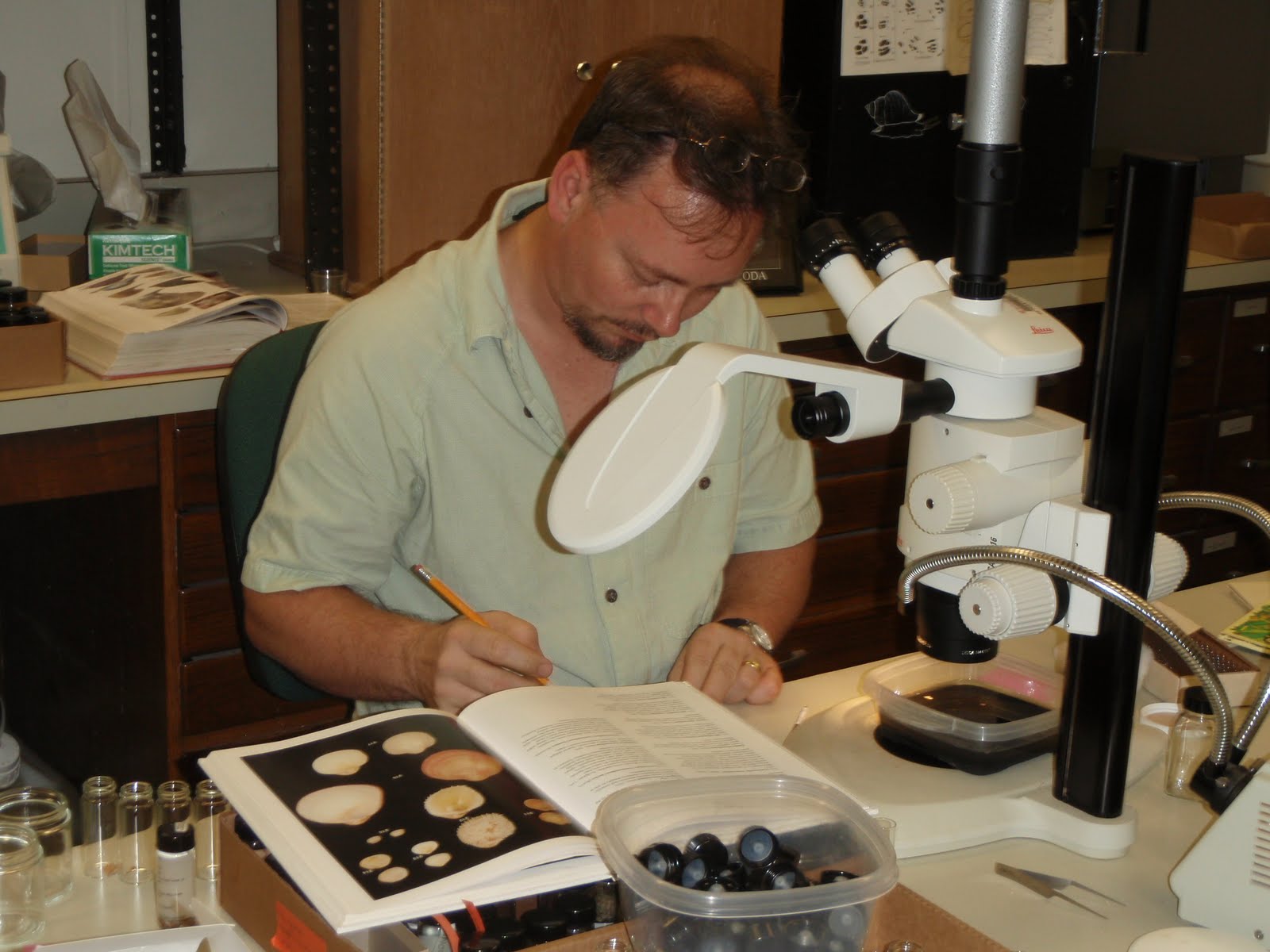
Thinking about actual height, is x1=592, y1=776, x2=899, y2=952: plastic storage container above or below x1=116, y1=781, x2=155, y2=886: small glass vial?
above

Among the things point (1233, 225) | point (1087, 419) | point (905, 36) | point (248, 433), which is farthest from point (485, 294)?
point (1233, 225)

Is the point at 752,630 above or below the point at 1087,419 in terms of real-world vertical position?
above

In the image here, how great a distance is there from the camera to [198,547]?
1.92 meters

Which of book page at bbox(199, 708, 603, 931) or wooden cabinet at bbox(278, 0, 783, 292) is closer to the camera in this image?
book page at bbox(199, 708, 603, 931)

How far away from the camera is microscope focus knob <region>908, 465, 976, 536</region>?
3.12 ft

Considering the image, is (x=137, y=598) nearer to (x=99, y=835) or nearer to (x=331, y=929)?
(x=99, y=835)

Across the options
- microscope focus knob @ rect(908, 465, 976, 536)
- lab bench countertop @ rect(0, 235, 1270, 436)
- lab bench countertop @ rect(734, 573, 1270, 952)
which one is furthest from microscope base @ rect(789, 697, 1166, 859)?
lab bench countertop @ rect(0, 235, 1270, 436)

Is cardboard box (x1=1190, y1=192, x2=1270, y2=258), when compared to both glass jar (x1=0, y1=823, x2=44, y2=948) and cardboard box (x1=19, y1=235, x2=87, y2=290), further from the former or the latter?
glass jar (x1=0, y1=823, x2=44, y2=948)

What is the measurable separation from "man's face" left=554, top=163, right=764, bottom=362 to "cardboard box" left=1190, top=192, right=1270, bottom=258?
1838 millimetres

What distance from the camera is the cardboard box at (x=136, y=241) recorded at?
82.4 inches

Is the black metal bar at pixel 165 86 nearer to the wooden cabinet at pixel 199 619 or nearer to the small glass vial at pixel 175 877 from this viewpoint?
the wooden cabinet at pixel 199 619

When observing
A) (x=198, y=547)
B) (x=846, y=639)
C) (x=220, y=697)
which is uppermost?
(x=198, y=547)

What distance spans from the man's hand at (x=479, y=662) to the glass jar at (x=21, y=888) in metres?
0.35

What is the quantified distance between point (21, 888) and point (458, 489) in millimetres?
614
